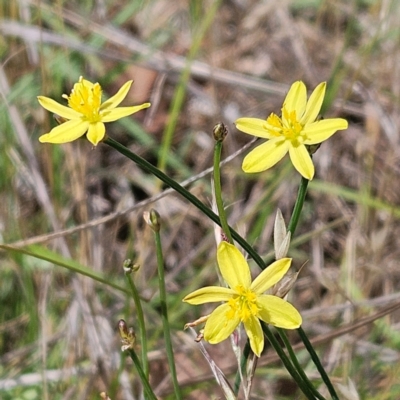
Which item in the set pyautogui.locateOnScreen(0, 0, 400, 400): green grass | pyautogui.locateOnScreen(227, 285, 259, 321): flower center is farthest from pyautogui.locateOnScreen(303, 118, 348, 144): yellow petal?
pyautogui.locateOnScreen(0, 0, 400, 400): green grass

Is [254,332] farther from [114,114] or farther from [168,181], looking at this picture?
[114,114]

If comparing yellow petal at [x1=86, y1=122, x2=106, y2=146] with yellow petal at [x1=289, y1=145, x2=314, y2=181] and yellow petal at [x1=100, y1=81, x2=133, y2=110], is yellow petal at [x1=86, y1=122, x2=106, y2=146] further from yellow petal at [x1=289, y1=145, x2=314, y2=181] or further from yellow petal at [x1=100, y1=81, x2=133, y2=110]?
yellow petal at [x1=289, y1=145, x2=314, y2=181]

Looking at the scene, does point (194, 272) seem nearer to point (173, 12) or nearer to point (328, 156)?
point (328, 156)

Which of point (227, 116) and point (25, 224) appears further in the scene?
point (227, 116)

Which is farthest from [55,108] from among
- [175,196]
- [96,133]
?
[175,196]

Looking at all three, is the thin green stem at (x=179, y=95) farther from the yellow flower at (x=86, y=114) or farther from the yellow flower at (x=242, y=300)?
the yellow flower at (x=242, y=300)

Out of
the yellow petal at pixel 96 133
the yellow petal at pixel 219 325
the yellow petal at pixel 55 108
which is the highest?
the yellow petal at pixel 55 108

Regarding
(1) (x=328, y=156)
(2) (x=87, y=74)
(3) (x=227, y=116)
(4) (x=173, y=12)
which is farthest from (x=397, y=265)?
(4) (x=173, y=12)

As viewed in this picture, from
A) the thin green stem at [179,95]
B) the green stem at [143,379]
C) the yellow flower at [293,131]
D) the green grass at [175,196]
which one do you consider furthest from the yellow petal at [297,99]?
the thin green stem at [179,95]
